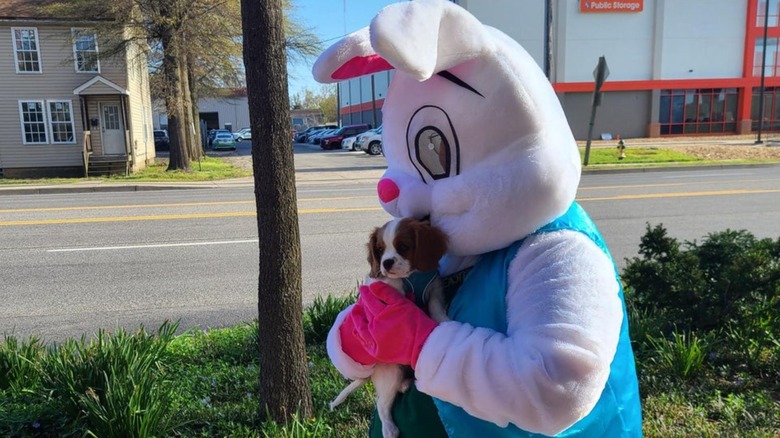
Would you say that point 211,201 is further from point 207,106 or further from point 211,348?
point 207,106

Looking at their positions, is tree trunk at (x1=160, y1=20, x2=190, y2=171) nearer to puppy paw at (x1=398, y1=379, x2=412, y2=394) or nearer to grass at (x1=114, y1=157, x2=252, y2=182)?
grass at (x1=114, y1=157, x2=252, y2=182)

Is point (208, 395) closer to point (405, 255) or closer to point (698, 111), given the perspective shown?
point (405, 255)

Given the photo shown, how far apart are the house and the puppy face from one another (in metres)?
22.7

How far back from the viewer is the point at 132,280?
266 inches

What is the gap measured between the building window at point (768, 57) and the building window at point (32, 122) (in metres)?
37.0

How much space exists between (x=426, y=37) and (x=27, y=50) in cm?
2525

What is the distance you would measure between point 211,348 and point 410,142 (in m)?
3.21

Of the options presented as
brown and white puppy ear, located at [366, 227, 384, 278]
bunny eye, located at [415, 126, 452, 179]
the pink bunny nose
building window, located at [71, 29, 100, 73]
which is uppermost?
building window, located at [71, 29, 100, 73]

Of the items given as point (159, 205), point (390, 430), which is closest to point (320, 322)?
point (390, 430)

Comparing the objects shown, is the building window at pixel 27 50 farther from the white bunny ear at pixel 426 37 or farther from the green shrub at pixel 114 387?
the white bunny ear at pixel 426 37

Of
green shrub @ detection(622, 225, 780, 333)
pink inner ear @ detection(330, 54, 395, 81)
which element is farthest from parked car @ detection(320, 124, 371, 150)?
pink inner ear @ detection(330, 54, 395, 81)

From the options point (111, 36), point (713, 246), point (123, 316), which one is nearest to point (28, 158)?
point (111, 36)

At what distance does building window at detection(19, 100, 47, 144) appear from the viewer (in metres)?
22.0

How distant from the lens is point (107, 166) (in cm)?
2195
